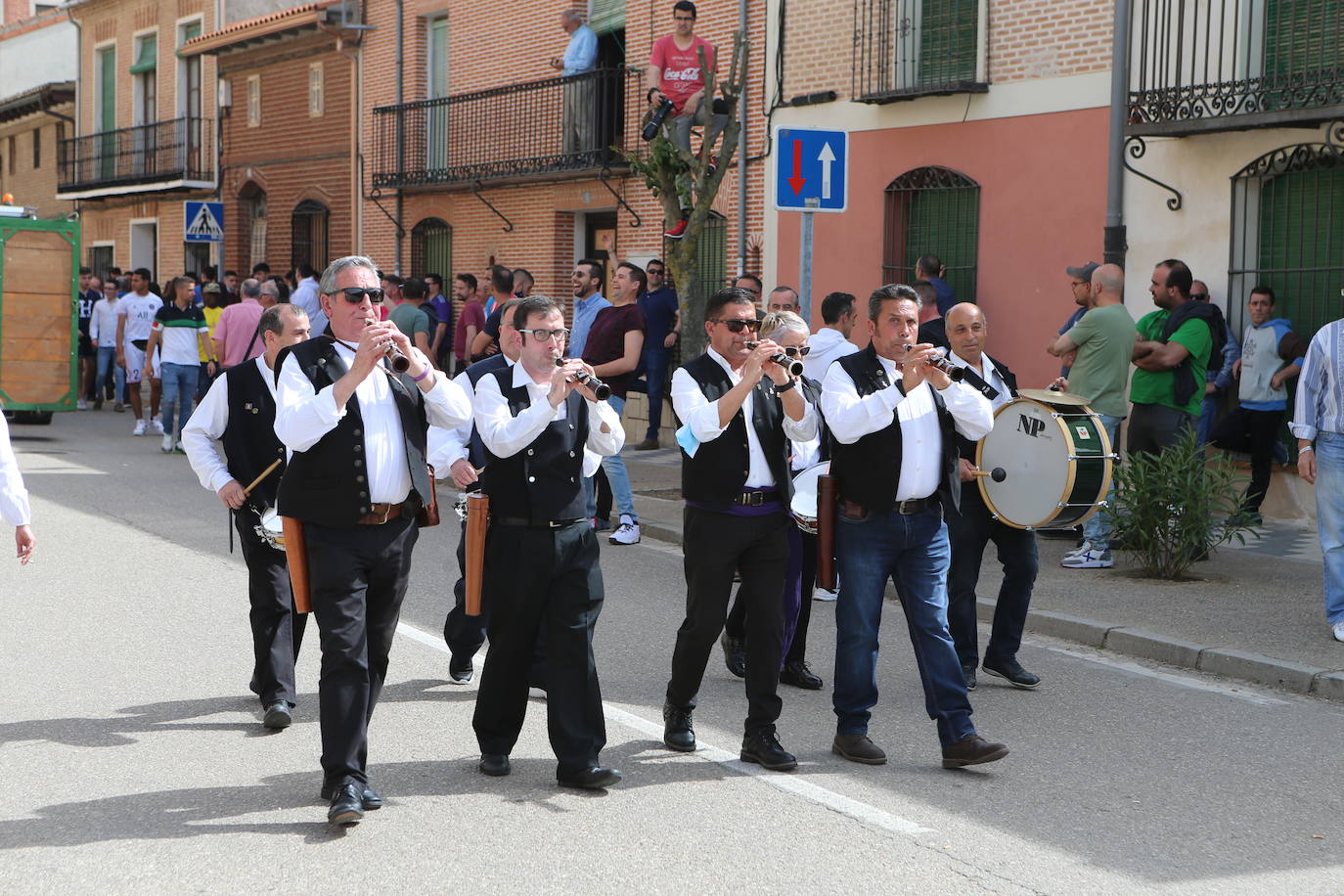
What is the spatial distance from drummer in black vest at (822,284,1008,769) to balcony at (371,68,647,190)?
12944 mm

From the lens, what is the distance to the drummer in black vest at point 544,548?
18.6 feet

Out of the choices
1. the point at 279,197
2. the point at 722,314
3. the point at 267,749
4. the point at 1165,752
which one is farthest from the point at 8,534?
the point at 279,197

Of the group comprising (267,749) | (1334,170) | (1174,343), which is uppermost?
(1334,170)

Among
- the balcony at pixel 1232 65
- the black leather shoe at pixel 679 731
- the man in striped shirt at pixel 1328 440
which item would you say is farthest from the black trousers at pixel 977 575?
the balcony at pixel 1232 65

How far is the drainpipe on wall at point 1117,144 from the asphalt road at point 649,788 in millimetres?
5921

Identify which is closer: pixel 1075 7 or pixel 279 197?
pixel 1075 7

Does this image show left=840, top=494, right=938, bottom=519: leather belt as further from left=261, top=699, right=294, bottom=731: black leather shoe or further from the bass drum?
left=261, top=699, right=294, bottom=731: black leather shoe

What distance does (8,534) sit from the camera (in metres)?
11.8

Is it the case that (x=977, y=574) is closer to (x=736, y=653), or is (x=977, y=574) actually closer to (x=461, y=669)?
(x=736, y=653)

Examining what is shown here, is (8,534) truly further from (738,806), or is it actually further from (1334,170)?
(1334,170)

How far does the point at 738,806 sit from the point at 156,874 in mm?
1892

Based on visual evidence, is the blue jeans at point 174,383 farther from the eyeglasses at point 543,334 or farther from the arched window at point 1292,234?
the eyeglasses at point 543,334

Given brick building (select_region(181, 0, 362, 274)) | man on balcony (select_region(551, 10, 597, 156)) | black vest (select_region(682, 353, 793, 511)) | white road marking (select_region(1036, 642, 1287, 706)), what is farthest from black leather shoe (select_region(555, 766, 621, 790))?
brick building (select_region(181, 0, 362, 274))

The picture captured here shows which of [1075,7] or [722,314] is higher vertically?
Result: [1075,7]
